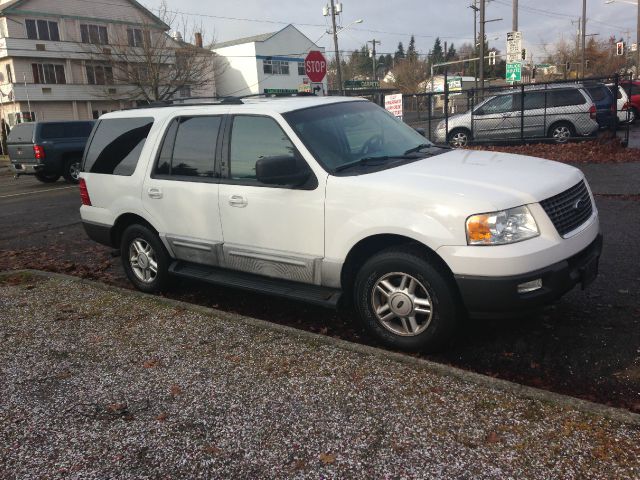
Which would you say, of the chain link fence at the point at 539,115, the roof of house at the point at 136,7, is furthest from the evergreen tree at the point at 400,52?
the chain link fence at the point at 539,115

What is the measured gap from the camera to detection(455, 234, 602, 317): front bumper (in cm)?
355

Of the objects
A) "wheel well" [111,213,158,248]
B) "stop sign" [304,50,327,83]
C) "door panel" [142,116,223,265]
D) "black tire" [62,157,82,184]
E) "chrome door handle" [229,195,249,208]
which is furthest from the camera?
"black tire" [62,157,82,184]

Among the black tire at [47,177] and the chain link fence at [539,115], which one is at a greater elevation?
the chain link fence at [539,115]

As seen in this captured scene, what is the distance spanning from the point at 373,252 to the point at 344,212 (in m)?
0.38

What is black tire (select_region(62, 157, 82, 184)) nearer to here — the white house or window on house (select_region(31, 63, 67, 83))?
window on house (select_region(31, 63, 67, 83))

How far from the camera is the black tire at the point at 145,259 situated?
216 inches

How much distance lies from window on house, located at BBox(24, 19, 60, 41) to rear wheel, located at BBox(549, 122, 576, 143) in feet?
147

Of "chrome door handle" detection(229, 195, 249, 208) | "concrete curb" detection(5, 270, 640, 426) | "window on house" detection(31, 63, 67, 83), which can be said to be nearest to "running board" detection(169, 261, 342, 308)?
"concrete curb" detection(5, 270, 640, 426)

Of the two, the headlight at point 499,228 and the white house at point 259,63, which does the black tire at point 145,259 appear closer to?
the headlight at point 499,228

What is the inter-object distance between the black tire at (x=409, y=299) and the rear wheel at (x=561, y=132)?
1384 centimetres

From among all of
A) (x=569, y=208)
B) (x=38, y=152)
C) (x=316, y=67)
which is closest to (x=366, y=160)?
(x=569, y=208)

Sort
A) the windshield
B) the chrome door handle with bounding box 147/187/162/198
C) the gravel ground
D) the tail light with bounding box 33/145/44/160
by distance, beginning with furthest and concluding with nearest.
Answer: the tail light with bounding box 33/145/44/160 → the chrome door handle with bounding box 147/187/162/198 → the windshield → the gravel ground

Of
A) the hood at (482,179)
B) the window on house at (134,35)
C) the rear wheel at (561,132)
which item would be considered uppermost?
the window on house at (134,35)

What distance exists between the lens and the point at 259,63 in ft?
195
